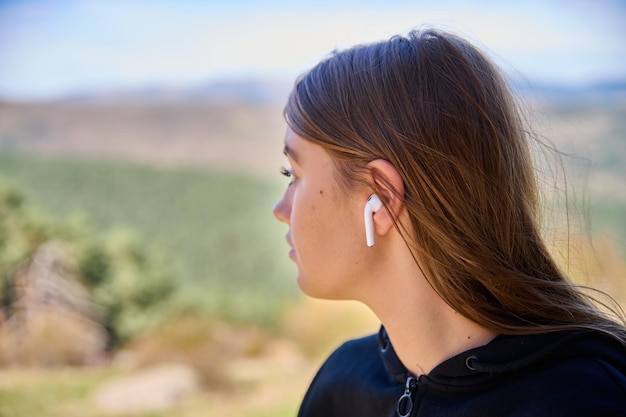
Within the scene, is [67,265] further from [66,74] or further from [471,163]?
[471,163]

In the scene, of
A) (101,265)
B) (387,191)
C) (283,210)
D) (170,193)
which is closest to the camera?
(387,191)

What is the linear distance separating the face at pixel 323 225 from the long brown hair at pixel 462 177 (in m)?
0.04

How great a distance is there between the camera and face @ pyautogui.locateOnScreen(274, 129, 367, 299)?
1.03 meters

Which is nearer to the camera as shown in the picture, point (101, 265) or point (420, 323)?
point (420, 323)

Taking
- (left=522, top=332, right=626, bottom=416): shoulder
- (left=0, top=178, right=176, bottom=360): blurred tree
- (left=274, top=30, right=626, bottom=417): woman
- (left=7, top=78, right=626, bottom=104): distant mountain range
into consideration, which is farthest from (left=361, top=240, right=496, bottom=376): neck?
(left=7, top=78, right=626, bottom=104): distant mountain range

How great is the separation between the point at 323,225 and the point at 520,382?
36 cm

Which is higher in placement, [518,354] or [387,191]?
[387,191]

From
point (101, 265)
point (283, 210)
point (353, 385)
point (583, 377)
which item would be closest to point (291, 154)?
point (283, 210)

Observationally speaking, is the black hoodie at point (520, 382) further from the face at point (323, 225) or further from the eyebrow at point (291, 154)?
the eyebrow at point (291, 154)

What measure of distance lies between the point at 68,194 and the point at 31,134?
254mm

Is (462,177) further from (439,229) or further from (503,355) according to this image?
(503,355)

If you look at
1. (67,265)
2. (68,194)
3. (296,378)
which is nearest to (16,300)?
(67,265)

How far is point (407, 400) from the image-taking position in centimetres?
101

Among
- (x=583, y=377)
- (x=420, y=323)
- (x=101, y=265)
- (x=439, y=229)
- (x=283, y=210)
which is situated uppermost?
(x=101, y=265)
